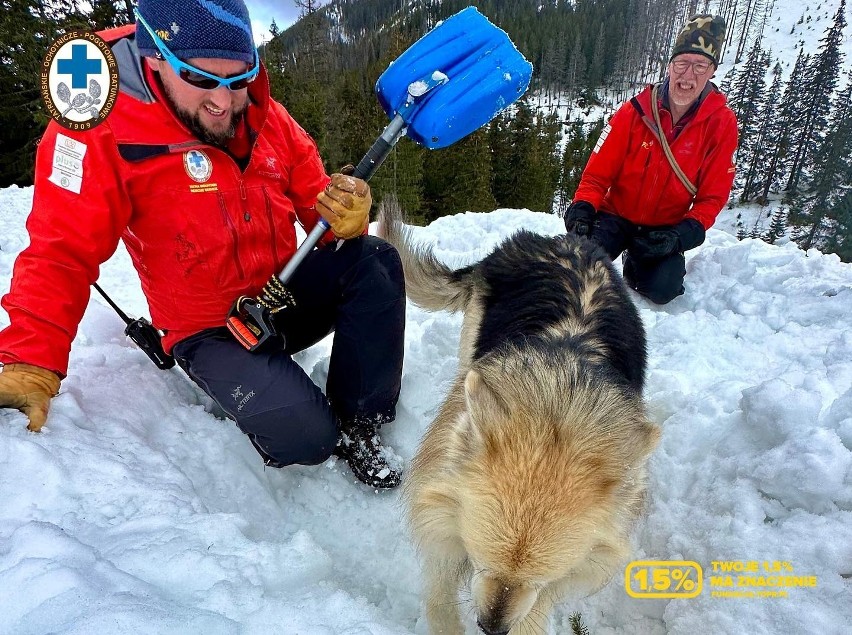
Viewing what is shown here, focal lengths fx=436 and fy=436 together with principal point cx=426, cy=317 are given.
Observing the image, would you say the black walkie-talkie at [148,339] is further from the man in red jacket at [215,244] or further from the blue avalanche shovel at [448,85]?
the blue avalanche shovel at [448,85]

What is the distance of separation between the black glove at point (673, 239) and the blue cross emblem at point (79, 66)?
15.6ft

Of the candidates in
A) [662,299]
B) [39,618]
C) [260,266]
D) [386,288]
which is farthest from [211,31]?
[662,299]

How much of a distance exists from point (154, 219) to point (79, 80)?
2.24ft

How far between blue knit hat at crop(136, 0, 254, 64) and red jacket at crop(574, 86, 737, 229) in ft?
13.0

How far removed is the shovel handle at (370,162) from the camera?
276cm

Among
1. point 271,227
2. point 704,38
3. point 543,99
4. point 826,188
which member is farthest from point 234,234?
point 543,99

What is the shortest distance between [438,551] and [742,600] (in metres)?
1.34

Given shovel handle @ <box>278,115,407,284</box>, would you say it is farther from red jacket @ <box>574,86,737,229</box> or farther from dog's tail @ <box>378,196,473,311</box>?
red jacket @ <box>574,86,737,229</box>

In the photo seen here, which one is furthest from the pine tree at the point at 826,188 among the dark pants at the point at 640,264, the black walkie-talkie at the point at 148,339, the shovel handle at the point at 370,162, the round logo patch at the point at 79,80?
the round logo patch at the point at 79,80

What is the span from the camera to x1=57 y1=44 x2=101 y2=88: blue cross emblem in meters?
2.07

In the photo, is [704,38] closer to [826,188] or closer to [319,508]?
[319,508]

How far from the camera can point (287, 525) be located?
8.18ft

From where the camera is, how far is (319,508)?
2.70m

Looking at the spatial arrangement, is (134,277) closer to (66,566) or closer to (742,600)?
(66,566)
